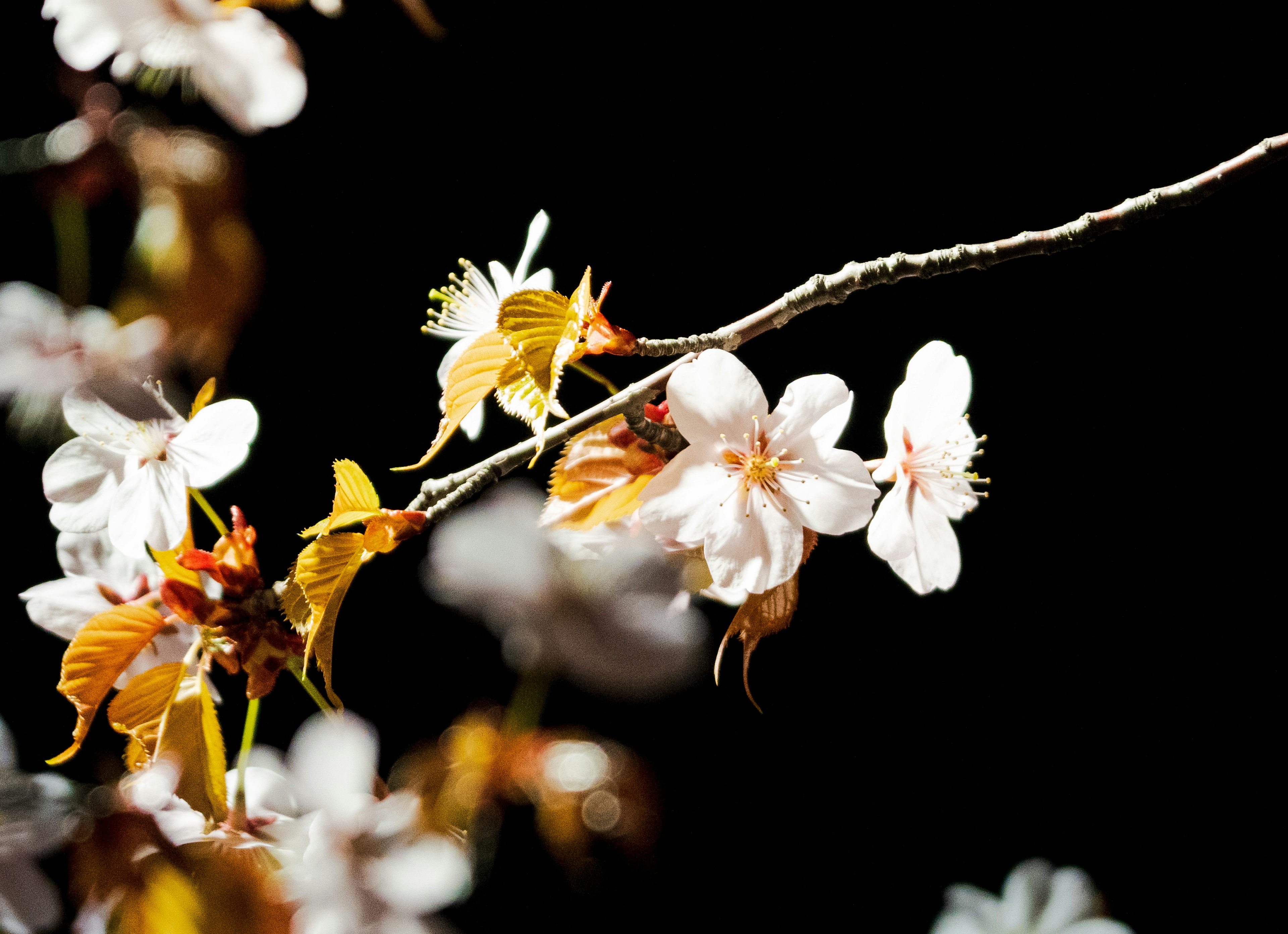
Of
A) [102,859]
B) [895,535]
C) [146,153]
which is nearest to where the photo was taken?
[146,153]

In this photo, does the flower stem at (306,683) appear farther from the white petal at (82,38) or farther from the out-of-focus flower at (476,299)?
the white petal at (82,38)

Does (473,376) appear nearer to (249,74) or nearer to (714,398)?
(714,398)

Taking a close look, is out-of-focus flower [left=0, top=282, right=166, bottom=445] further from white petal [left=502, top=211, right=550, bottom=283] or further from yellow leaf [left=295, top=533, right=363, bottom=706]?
white petal [left=502, top=211, right=550, bottom=283]

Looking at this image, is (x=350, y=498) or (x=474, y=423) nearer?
(x=350, y=498)

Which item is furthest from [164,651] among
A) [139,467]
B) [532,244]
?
[532,244]

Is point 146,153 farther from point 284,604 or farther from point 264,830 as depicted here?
point 264,830

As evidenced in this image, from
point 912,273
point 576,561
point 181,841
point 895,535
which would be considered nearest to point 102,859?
point 181,841
